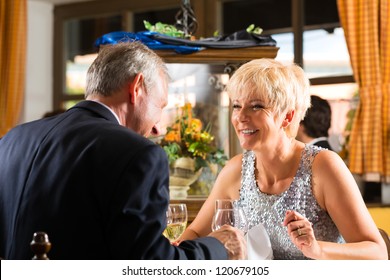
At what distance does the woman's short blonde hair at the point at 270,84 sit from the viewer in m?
2.64

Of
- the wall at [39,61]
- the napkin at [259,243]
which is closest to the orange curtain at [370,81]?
the napkin at [259,243]

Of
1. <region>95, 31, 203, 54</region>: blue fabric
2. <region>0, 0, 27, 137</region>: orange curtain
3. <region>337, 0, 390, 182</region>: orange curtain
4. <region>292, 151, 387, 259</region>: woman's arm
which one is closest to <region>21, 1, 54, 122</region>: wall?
<region>0, 0, 27, 137</region>: orange curtain

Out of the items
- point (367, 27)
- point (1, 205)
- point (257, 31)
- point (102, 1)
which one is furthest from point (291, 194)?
point (102, 1)

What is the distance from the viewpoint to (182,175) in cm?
407

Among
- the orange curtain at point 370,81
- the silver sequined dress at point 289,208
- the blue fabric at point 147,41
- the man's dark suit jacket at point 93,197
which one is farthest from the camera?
the orange curtain at point 370,81

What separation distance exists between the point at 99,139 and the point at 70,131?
0.34 feet

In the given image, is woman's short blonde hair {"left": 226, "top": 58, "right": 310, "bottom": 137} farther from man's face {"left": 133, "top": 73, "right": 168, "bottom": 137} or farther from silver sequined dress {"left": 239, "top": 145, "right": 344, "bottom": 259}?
man's face {"left": 133, "top": 73, "right": 168, "bottom": 137}

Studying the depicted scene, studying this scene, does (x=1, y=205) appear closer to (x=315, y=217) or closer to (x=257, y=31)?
(x=315, y=217)

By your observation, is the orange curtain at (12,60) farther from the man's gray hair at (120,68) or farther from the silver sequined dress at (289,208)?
the man's gray hair at (120,68)

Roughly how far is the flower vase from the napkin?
1480mm

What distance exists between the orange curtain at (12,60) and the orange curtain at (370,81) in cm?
310

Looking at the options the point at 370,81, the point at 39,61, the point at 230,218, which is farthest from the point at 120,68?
the point at 39,61

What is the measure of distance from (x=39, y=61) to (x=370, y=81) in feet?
11.4
